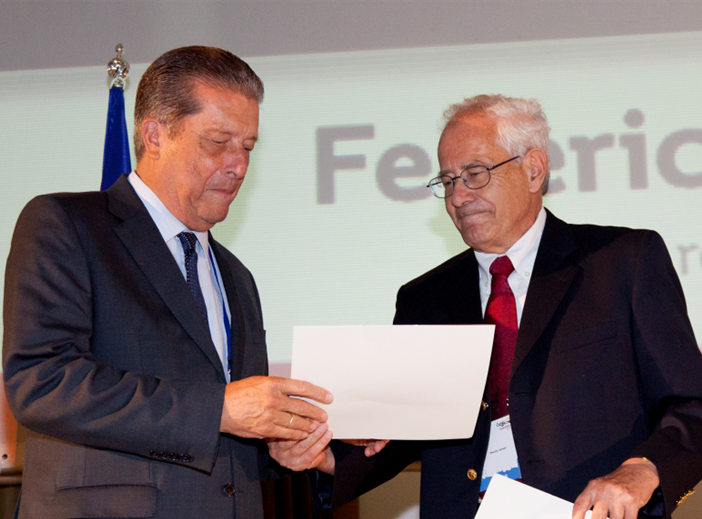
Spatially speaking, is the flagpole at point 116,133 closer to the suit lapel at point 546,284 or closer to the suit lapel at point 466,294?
the suit lapel at point 466,294

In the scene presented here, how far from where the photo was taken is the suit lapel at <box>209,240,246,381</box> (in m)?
2.08

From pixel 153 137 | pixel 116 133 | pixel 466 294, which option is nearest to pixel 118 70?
pixel 116 133

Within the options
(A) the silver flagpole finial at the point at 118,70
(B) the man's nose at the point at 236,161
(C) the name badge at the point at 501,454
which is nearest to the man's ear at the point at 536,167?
(C) the name badge at the point at 501,454

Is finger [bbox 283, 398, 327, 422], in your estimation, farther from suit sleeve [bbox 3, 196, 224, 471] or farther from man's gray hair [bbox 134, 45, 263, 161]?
man's gray hair [bbox 134, 45, 263, 161]

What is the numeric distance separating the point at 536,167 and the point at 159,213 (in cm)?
122

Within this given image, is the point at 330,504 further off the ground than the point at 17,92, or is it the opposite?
the point at 17,92

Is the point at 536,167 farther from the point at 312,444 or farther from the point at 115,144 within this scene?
the point at 115,144

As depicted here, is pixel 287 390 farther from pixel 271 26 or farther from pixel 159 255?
pixel 271 26

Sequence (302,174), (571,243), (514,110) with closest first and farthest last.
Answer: (571,243) < (514,110) < (302,174)

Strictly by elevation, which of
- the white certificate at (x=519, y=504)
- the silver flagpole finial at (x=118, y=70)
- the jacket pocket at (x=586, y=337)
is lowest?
the white certificate at (x=519, y=504)

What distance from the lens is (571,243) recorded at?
2.30m

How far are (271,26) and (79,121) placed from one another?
1121mm

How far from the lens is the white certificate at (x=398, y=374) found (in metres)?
1.73

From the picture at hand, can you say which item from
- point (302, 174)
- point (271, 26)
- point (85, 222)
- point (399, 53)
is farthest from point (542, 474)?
point (271, 26)
